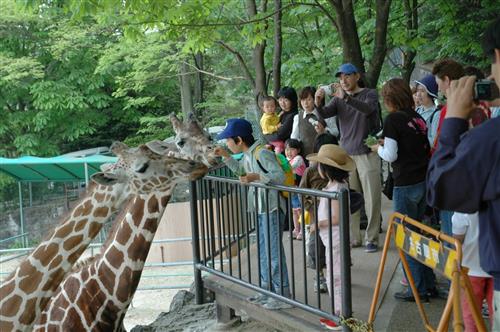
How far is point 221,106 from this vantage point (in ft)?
64.6

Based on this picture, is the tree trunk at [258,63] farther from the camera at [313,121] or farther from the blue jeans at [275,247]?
the blue jeans at [275,247]

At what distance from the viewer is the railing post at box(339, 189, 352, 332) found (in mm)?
3889

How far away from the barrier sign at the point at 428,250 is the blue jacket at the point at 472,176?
543 mm

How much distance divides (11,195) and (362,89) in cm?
1571

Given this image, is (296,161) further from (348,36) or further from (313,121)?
(348,36)

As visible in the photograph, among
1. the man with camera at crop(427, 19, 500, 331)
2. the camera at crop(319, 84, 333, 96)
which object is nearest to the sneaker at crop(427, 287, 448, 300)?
the camera at crop(319, 84, 333, 96)

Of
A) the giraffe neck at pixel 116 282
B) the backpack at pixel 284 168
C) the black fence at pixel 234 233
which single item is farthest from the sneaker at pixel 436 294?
the giraffe neck at pixel 116 282

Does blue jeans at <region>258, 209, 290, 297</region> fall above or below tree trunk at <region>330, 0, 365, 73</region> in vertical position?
below

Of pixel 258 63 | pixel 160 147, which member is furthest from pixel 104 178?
pixel 258 63

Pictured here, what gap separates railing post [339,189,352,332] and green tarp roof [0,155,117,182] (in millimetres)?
9691

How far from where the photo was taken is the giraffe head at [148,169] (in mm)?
3836

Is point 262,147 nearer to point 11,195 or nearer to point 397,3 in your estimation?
point 397,3

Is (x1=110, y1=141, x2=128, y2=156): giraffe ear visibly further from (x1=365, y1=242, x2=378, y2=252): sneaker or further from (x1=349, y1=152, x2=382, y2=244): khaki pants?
(x1=365, y1=242, x2=378, y2=252): sneaker

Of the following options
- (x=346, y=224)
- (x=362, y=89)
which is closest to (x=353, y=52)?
(x=362, y=89)
